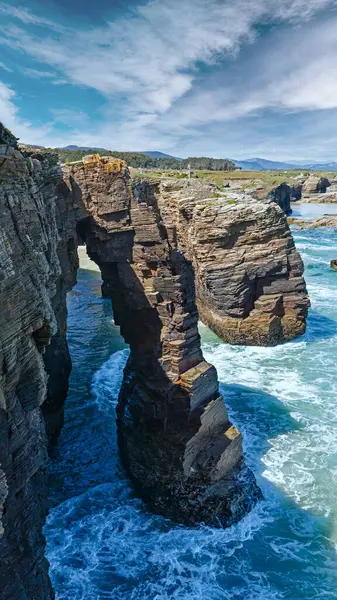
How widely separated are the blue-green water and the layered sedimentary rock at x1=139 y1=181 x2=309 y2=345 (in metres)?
4.38

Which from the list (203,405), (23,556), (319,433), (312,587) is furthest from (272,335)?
(23,556)

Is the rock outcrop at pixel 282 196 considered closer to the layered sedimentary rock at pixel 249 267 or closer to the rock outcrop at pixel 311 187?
the rock outcrop at pixel 311 187

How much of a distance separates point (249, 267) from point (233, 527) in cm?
2048

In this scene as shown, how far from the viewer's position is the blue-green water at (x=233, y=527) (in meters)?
15.4

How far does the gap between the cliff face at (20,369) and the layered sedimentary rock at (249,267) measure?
22166mm

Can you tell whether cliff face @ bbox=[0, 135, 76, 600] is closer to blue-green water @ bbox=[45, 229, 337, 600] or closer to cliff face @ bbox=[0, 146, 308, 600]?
cliff face @ bbox=[0, 146, 308, 600]

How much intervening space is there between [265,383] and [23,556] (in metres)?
21.5

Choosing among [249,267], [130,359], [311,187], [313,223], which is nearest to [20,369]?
[130,359]

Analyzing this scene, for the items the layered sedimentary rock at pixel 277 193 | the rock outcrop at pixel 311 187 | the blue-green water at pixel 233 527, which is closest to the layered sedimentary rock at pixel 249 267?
the blue-green water at pixel 233 527

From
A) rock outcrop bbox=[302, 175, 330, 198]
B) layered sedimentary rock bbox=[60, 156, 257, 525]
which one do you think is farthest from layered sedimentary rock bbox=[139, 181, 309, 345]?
rock outcrop bbox=[302, 175, 330, 198]

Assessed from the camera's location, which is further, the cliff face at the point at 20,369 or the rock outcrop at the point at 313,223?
the rock outcrop at the point at 313,223

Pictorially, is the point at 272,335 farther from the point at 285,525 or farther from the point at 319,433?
the point at 285,525

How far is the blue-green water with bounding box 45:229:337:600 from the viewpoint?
15.4 meters

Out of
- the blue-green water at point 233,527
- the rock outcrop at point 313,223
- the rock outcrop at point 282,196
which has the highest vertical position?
the rock outcrop at point 282,196
